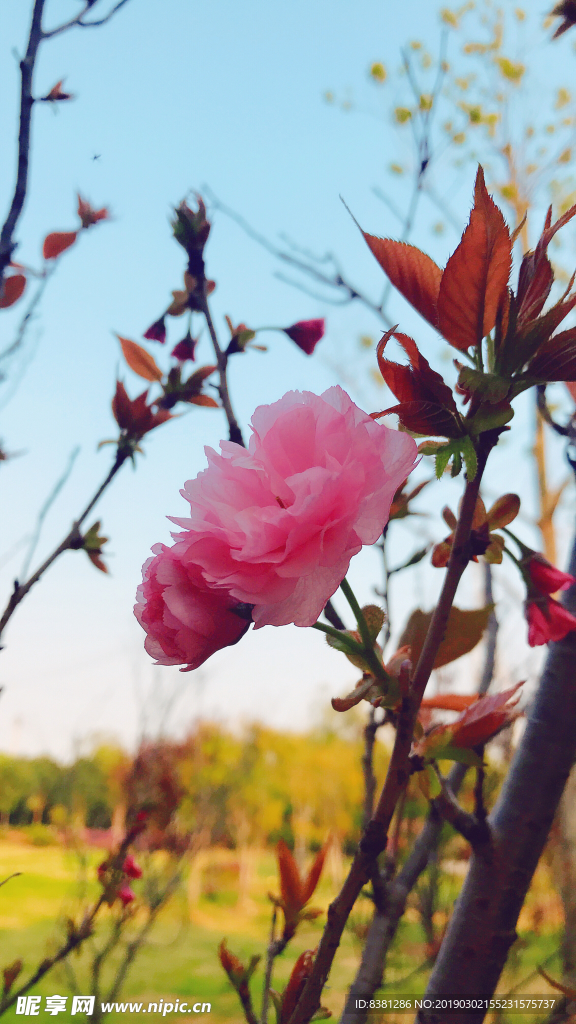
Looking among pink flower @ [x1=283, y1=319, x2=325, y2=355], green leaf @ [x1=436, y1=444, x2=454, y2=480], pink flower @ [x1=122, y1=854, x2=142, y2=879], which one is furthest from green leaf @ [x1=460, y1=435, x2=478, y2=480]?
pink flower @ [x1=122, y1=854, x2=142, y2=879]

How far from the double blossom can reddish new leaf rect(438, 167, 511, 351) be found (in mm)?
92

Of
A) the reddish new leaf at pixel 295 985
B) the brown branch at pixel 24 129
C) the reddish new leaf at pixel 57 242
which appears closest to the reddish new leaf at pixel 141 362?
the brown branch at pixel 24 129

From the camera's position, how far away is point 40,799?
4.27 metres

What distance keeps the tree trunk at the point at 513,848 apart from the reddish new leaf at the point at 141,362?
0.52 m

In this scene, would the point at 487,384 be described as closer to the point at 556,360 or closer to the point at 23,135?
the point at 556,360

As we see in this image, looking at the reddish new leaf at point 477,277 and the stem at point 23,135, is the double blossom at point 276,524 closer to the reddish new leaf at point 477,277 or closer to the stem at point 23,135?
the reddish new leaf at point 477,277

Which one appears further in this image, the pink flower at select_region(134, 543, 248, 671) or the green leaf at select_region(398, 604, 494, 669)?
the green leaf at select_region(398, 604, 494, 669)

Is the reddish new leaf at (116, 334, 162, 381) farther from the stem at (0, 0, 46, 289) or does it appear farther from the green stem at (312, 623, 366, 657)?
the green stem at (312, 623, 366, 657)

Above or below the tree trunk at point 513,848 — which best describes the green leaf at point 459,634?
above

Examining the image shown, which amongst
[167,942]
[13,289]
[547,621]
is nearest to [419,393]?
[547,621]

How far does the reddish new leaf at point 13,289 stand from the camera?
0.79 meters

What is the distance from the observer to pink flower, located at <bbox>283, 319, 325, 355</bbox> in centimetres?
71

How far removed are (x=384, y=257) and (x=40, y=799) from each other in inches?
187

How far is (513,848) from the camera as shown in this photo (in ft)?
1.73
